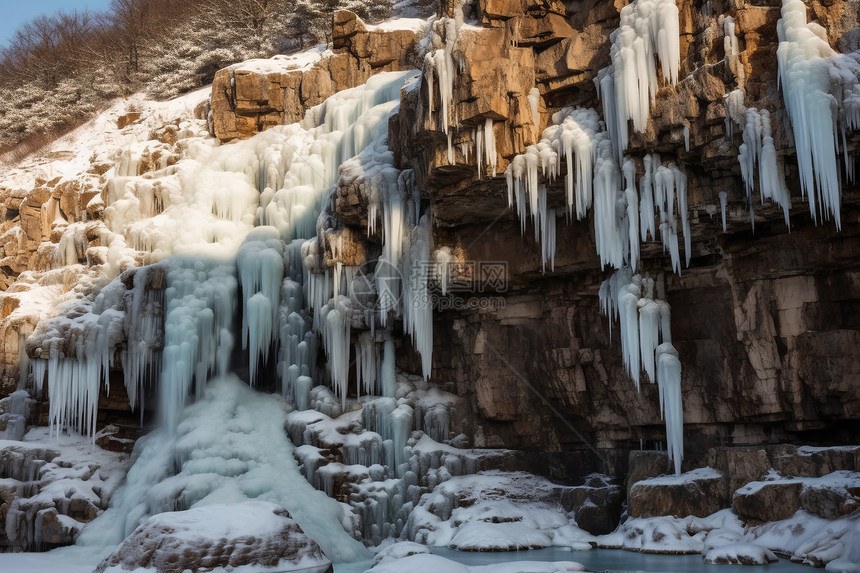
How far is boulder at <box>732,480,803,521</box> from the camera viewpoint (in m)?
12.4

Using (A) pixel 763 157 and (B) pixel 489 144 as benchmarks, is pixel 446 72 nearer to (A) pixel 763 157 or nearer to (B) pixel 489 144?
(B) pixel 489 144

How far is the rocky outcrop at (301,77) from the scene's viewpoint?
26641mm

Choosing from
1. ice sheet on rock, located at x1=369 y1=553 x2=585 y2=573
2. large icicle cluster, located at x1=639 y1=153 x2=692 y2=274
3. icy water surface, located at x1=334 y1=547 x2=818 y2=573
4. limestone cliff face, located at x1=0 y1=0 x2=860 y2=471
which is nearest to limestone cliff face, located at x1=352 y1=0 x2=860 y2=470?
limestone cliff face, located at x1=0 y1=0 x2=860 y2=471

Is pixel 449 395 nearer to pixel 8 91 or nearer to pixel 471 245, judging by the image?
pixel 471 245

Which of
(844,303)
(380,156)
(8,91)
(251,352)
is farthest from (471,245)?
(8,91)

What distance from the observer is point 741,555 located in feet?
38.0

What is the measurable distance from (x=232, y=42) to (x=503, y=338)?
82.7 feet

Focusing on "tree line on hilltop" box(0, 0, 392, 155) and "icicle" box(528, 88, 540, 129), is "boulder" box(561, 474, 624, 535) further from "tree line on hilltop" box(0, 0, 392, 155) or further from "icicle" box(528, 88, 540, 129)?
"tree line on hilltop" box(0, 0, 392, 155)

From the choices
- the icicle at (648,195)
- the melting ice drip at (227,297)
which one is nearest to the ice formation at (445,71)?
the melting ice drip at (227,297)

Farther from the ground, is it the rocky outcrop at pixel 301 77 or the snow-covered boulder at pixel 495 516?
the rocky outcrop at pixel 301 77

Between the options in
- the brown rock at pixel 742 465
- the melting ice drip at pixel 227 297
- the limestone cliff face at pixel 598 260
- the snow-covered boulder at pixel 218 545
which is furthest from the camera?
the melting ice drip at pixel 227 297

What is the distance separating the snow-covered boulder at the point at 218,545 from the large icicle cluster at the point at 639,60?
9166 mm

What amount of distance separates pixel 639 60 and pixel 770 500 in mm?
8116

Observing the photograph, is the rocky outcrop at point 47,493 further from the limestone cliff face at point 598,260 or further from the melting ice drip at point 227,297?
the limestone cliff face at point 598,260
